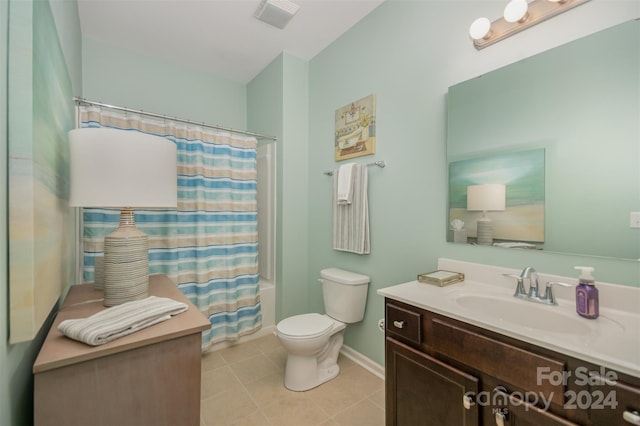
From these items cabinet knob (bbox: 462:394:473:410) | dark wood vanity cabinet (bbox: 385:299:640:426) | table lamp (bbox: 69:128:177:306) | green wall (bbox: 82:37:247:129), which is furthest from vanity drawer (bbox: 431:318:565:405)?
green wall (bbox: 82:37:247:129)

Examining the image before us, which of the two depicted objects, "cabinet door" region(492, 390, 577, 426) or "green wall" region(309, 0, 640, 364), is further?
"green wall" region(309, 0, 640, 364)

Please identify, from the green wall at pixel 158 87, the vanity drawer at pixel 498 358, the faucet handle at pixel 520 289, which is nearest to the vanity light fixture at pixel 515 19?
the faucet handle at pixel 520 289

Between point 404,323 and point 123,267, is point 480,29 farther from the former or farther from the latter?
point 123,267

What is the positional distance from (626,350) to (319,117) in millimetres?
2229

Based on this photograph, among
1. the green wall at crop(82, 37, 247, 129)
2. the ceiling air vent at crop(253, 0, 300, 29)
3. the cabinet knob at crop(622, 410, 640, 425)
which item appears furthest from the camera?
the green wall at crop(82, 37, 247, 129)

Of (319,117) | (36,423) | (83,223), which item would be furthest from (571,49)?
(83,223)

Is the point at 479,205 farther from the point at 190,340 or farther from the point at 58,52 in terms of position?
the point at 58,52

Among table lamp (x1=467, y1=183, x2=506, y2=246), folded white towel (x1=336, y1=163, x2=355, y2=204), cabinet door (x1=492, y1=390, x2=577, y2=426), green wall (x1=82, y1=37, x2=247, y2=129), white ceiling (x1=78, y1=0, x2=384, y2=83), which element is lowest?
cabinet door (x1=492, y1=390, x2=577, y2=426)

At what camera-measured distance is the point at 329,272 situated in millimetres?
2076

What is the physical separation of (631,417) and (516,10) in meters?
1.46

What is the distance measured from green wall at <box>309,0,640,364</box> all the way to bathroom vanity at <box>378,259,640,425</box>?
8.8 inches

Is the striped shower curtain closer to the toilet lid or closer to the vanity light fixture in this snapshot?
A: the toilet lid

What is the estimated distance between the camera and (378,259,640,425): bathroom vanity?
0.72 m

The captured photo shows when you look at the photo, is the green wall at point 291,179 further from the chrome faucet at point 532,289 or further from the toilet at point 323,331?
the chrome faucet at point 532,289
